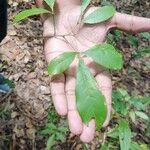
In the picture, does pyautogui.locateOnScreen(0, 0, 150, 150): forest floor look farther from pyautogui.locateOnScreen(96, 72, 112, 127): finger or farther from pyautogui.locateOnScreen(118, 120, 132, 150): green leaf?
pyautogui.locateOnScreen(96, 72, 112, 127): finger

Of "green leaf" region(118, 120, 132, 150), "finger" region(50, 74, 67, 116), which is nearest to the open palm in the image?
"finger" region(50, 74, 67, 116)

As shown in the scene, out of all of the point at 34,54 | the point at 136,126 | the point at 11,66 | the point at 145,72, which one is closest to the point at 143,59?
the point at 145,72

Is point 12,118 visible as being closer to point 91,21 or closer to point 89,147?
point 89,147

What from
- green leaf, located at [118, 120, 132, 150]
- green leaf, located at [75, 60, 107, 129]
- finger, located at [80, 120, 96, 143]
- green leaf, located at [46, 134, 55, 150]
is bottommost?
green leaf, located at [46, 134, 55, 150]

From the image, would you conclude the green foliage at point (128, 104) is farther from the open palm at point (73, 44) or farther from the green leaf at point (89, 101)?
the green leaf at point (89, 101)

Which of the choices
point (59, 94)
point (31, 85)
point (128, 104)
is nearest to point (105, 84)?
point (59, 94)

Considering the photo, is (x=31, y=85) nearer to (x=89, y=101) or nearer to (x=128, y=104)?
(x=128, y=104)

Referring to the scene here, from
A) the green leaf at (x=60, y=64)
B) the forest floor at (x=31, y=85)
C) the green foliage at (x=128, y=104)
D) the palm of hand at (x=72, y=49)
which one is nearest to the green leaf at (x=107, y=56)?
the green leaf at (x=60, y=64)
